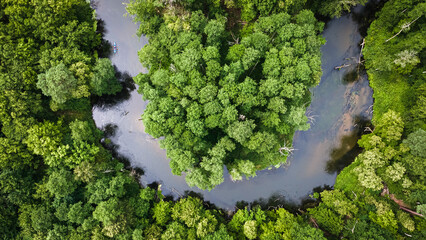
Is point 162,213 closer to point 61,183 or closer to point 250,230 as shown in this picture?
point 250,230

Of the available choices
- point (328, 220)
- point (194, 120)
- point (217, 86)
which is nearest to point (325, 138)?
point (328, 220)

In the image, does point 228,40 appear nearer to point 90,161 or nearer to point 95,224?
point 90,161

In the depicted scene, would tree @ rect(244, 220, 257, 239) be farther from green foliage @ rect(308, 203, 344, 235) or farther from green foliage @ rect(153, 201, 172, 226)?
green foliage @ rect(153, 201, 172, 226)

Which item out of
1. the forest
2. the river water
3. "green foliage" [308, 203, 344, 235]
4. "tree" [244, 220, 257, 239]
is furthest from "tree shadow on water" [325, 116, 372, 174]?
"tree" [244, 220, 257, 239]

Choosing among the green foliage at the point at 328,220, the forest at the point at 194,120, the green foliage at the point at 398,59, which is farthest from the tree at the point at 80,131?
the green foliage at the point at 398,59

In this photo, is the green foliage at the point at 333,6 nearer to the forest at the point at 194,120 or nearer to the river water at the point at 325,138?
the forest at the point at 194,120
